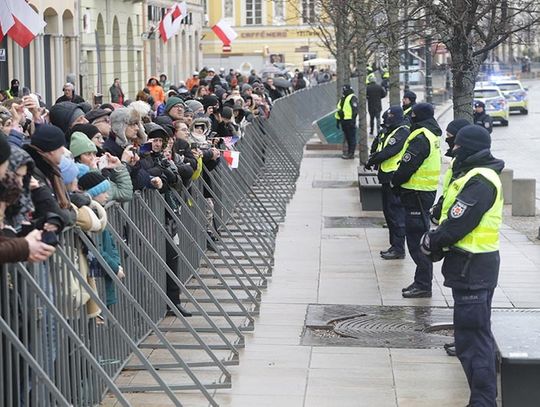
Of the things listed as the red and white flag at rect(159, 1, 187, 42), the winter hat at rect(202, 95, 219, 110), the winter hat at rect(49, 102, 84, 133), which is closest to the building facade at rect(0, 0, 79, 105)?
the red and white flag at rect(159, 1, 187, 42)

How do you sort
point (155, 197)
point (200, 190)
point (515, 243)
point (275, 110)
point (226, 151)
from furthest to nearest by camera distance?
point (275, 110)
point (515, 243)
point (226, 151)
point (200, 190)
point (155, 197)

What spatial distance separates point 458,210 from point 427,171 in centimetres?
442

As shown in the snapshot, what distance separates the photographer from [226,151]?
15.4m

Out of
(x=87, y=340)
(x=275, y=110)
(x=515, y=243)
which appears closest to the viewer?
(x=87, y=340)

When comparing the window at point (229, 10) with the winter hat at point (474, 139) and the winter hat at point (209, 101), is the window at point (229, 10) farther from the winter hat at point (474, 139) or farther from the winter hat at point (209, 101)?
the winter hat at point (474, 139)

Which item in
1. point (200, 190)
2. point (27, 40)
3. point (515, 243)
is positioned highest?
point (27, 40)

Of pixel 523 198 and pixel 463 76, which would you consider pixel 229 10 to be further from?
pixel 463 76

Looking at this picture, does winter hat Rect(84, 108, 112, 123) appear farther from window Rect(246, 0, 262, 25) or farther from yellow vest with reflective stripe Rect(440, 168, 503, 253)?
window Rect(246, 0, 262, 25)

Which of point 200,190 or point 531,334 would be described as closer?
point 531,334

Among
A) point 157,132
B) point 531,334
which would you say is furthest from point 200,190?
point 531,334

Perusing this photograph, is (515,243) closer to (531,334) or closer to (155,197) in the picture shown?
(155,197)

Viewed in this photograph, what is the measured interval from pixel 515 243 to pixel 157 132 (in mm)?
6795

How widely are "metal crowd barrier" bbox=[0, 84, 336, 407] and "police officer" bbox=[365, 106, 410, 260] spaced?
4.81 feet

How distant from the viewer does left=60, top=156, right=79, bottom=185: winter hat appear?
8234 mm
